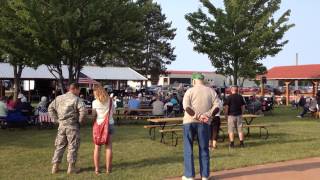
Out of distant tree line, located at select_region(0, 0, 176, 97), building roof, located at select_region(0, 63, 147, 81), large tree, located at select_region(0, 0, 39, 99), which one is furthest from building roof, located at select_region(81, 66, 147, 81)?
large tree, located at select_region(0, 0, 39, 99)

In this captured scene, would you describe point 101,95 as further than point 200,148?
Yes

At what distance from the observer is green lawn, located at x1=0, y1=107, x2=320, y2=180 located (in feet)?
30.3

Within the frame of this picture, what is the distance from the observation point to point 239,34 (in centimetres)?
2830

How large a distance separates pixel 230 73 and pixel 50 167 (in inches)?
834

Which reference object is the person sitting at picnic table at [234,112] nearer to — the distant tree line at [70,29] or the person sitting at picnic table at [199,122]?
the person sitting at picnic table at [199,122]

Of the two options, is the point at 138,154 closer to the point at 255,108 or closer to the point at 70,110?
the point at 70,110

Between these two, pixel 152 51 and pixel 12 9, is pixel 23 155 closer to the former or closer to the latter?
pixel 12 9

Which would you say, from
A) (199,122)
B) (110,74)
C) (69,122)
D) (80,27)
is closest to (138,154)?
(69,122)

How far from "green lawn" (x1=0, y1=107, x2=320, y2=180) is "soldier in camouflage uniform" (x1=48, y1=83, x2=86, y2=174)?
0.28 m

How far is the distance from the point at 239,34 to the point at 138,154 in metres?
18.0

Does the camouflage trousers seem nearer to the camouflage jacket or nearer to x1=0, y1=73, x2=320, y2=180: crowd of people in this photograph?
x1=0, y1=73, x2=320, y2=180: crowd of people

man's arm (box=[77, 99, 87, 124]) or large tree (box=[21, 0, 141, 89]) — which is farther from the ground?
large tree (box=[21, 0, 141, 89])

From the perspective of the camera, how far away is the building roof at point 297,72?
39075 mm

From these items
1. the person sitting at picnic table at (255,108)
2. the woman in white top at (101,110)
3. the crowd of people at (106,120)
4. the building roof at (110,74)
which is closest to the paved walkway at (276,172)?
the crowd of people at (106,120)
